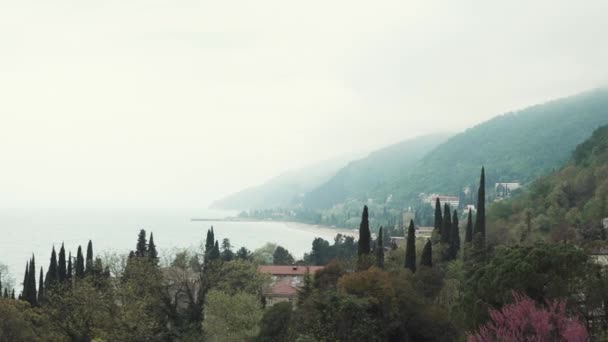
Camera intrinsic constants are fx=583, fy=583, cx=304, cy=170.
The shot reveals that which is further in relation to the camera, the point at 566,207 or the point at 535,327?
the point at 566,207

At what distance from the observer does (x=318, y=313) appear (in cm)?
2592

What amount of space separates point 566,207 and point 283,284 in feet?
123

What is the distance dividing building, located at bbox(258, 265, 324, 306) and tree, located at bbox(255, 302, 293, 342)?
1346 centimetres

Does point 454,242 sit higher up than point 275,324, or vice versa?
point 454,242

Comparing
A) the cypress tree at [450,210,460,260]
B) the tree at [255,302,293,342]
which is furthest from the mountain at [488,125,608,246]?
the tree at [255,302,293,342]

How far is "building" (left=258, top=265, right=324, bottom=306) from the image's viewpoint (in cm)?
5003

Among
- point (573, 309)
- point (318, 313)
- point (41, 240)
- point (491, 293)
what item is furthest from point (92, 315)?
point (41, 240)

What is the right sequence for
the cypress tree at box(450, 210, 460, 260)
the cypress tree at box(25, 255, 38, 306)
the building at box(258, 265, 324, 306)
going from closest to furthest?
1. the building at box(258, 265, 324, 306)
2. the cypress tree at box(25, 255, 38, 306)
3. the cypress tree at box(450, 210, 460, 260)

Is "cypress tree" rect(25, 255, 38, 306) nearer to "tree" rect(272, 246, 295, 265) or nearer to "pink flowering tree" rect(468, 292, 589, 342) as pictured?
"tree" rect(272, 246, 295, 265)

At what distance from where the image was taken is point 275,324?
30.1m

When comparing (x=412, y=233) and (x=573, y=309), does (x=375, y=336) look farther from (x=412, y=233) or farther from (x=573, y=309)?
(x=412, y=233)

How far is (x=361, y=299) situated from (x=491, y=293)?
568cm

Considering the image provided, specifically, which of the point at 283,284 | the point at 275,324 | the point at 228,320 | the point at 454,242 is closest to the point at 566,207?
the point at 454,242

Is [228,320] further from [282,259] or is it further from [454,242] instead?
[282,259]
